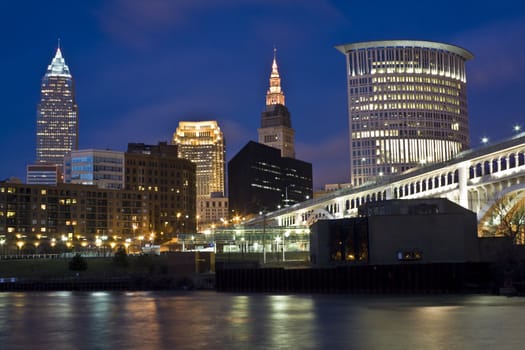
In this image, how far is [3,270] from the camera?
162 meters

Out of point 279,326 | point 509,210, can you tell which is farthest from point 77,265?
point 279,326

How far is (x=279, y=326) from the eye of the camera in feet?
161

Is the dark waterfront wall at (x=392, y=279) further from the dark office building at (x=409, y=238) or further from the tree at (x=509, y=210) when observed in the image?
the tree at (x=509, y=210)

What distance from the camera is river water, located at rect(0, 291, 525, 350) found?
40.1 metres

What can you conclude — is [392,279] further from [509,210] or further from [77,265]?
[77,265]

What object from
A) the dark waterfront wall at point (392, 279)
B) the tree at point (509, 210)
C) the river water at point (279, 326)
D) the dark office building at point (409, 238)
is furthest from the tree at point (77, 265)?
the river water at point (279, 326)

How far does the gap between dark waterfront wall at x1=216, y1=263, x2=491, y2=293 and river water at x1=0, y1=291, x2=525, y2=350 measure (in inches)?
581

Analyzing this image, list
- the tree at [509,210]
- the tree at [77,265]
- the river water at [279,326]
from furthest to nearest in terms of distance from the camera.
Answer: the tree at [77,265] < the tree at [509,210] < the river water at [279,326]

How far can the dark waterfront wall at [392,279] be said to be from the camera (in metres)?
87.4

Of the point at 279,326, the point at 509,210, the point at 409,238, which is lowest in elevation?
the point at 279,326

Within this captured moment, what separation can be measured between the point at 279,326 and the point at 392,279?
141ft

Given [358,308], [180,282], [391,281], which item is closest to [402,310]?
[358,308]

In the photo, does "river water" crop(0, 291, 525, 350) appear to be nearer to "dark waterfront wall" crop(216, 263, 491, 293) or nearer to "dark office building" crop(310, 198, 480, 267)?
"dark waterfront wall" crop(216, 263, 491, 293)

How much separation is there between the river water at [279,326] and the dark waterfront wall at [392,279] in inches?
581
